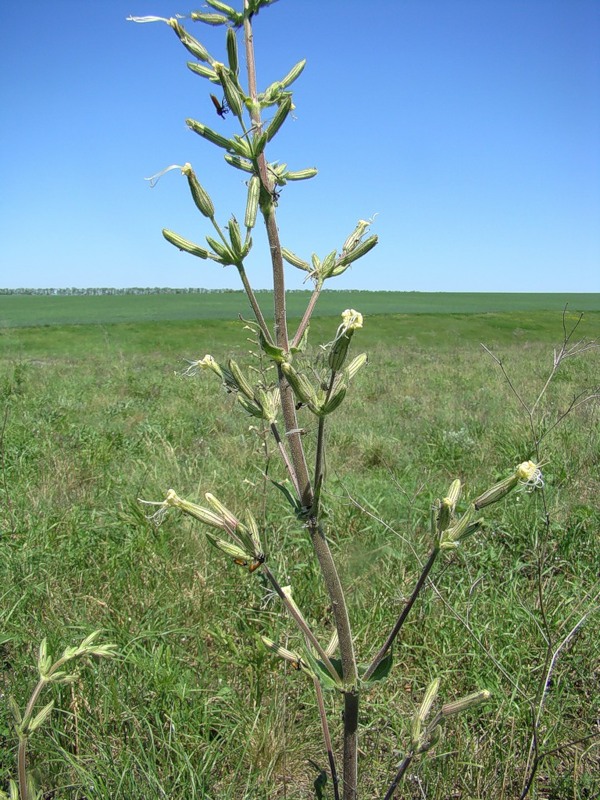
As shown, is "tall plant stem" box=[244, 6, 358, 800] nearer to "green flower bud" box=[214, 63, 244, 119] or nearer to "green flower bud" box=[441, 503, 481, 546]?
"green flower bud" box=[214, 63, 244, 119]

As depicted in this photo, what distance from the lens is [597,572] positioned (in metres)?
3.54

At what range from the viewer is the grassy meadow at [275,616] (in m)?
2.24

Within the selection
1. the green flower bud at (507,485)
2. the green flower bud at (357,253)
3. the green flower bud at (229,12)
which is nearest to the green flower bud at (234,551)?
the green flower bud at (507,485)

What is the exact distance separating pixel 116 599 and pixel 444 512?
239 cm

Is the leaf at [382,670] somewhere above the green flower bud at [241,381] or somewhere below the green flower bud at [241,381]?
below

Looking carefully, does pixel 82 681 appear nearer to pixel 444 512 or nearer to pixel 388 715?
pixel 388 715

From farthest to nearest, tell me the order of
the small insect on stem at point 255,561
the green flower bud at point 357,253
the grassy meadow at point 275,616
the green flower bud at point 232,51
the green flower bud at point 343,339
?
the grassy meadow at point 275,616 → the green flower bud at point 357,253 → the small insect on stem at point 255,561 → the green flower bud at point 232,51 → the green flower bud at point 343,339

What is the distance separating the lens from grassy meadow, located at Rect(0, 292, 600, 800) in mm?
2240

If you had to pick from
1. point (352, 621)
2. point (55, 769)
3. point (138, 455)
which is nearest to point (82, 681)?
point (55, 769)

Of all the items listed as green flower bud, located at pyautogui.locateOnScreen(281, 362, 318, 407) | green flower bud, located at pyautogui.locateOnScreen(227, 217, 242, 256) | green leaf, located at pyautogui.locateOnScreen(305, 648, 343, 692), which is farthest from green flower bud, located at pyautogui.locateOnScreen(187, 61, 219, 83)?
green leaf, located at pyautogui.locateOnScreen(305, 648, 343, 692)

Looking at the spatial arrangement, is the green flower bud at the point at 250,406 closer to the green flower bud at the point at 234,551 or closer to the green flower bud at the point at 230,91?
the green flower bud at the point at 234,551

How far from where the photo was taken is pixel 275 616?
307 cm

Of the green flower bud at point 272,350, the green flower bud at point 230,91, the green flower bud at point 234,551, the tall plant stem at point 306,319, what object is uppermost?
the green flower bud at point 230,91

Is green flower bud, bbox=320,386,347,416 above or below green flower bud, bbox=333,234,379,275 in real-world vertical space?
below
